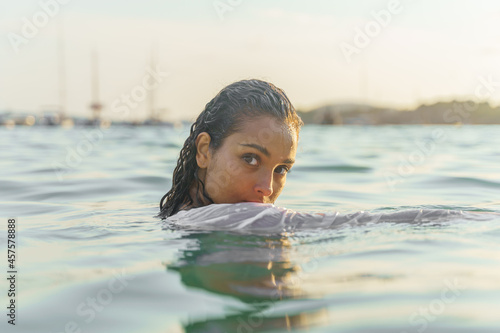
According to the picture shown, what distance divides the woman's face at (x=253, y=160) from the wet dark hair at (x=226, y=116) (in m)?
0.06

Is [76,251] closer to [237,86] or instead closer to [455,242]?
[237,86]

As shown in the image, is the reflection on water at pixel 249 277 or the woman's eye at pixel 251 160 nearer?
the reflection on water at pixel 249 277

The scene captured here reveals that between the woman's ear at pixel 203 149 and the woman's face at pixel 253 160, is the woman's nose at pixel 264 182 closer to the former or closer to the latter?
the woman's face at pixel 253 160

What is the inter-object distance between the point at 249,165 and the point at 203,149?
430mm

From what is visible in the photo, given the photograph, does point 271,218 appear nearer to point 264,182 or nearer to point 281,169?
point 264,182

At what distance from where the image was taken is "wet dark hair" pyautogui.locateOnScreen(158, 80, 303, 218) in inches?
147

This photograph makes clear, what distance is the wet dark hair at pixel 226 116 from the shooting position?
3.73m

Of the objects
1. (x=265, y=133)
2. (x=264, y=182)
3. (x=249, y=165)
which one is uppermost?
(x=265, y=133)

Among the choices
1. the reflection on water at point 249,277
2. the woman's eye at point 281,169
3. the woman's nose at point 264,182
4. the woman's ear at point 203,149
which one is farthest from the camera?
the woman's ear at point 203,149

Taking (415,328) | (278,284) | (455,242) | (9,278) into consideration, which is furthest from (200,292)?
(455,242)

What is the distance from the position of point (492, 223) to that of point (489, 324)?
1910mm

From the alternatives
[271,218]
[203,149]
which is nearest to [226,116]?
[203,149]

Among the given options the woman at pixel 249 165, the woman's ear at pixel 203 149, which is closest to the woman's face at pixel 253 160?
the woman at pixel 249 165

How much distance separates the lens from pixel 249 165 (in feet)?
11.9
